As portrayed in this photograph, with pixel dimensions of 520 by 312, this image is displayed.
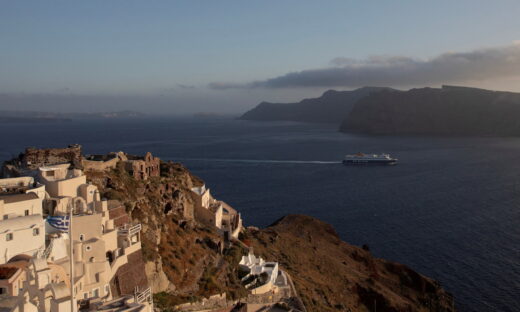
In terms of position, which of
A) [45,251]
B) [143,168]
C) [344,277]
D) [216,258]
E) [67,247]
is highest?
[143,168]

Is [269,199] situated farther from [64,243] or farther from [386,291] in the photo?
[64,243]

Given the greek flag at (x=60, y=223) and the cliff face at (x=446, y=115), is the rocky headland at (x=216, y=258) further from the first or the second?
the cliff face at (x=446, y=115)

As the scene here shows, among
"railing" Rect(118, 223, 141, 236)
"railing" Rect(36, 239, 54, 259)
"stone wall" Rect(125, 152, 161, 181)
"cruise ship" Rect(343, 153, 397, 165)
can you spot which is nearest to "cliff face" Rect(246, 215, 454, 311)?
"stone wall" Rect(125, 152, 161, 181)

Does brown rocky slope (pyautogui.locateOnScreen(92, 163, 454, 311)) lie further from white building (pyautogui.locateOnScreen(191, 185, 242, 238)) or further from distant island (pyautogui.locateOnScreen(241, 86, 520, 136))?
distant island (pyautogui.locateOnScreen(241, 86, 520, 136))

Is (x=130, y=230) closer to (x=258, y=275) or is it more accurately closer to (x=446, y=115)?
(x=258, y=275)

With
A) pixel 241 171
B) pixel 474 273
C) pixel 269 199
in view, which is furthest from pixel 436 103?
pixel 474 273

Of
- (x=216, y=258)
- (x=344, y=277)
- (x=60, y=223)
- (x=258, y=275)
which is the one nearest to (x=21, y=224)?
(x=60, y=223)
